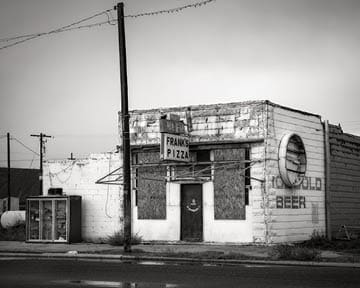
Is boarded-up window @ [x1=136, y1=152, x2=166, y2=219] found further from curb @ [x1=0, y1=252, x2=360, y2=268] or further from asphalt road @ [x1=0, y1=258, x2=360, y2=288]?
asphalt road @ [x1=0, y1=258, x2=360, y2=288]

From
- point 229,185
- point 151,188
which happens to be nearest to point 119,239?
point 151,188

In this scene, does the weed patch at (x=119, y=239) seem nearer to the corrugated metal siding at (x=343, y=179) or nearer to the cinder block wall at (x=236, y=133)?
the cinder block wall at (x=236, y=133)

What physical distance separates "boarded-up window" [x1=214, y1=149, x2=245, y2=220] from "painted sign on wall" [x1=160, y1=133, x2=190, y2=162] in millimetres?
1319

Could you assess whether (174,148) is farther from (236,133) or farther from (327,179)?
(327,179)

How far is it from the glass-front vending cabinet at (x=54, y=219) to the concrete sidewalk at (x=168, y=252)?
2.25ft

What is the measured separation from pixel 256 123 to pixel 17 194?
191ft

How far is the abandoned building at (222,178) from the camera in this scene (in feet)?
76.2

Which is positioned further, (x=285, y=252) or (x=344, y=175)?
(x=344, y=175)

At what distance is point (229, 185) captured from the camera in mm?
23688

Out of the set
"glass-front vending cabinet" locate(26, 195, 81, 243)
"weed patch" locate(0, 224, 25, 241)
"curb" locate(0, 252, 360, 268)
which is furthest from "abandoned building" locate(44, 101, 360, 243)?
"curb" locate(0, 252, 360, 268)

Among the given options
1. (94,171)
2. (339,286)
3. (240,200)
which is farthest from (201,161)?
(339,286)

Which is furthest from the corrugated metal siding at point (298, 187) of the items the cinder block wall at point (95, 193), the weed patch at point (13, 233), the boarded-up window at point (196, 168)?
the weed patch at point (13, 233)

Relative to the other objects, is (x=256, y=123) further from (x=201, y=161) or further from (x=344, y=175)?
(x=344, y=175)

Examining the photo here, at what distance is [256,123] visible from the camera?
2333 centimetres
